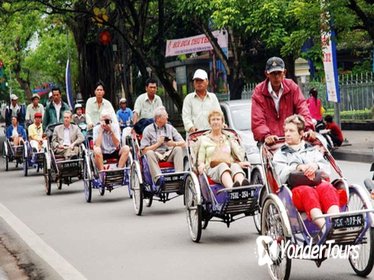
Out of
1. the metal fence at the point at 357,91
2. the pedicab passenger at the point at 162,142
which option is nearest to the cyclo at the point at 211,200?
the pedicab passenger at the point at 162,142

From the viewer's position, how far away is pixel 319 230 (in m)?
7.04

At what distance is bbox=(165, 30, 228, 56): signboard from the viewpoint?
131 ft

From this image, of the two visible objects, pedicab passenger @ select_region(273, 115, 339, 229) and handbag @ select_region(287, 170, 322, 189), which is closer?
pedicab passenger @ select_region(273, 115, 339, 229)

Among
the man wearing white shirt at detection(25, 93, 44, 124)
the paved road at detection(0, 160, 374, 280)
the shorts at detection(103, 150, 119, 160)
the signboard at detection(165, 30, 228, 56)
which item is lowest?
the paved road at detection(0, 160, 374, 280)

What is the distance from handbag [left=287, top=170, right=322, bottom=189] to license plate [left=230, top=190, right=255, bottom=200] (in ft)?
7.26

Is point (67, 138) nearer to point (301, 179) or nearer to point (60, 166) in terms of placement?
point (60, 166)

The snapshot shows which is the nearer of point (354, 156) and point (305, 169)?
point (305, 169)

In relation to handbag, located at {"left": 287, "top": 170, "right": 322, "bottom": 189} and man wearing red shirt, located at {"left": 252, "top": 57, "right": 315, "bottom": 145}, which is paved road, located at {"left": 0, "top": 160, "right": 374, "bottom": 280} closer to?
handbag, located at {"left": 287, "top": 170, "right": 322, "bottom": 189}

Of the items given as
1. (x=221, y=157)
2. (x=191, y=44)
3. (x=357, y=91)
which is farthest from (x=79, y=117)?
(x=191, y=44)

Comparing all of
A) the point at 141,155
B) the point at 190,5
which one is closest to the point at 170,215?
the point at 141,155

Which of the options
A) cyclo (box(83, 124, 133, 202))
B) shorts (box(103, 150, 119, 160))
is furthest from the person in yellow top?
shorts (box(103, 150, 119, 160))

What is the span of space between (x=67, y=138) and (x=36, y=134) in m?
5.06

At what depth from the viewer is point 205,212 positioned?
1005 cm

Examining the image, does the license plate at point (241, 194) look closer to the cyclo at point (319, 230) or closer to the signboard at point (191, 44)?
the cyclo at point (319, 230)
